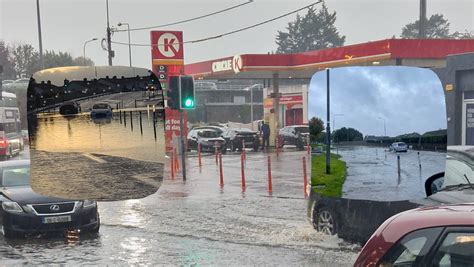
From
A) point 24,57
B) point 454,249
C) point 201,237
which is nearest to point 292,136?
point 201,237

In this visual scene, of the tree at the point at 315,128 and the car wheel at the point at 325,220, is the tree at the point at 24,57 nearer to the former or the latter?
the tree at the point at 315,128

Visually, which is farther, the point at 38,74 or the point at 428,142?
the point at 428,142

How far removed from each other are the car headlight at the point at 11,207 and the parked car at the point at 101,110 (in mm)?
3859

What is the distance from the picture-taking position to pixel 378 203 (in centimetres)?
563

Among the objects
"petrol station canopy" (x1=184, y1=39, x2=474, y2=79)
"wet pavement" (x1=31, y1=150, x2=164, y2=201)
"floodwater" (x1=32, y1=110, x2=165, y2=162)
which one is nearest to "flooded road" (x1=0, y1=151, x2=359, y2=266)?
"wet pavement" (x1=31, y1=150, x2=164, y2=201)

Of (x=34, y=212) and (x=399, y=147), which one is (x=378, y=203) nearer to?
(x=399, y=147)

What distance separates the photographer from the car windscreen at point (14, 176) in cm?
727

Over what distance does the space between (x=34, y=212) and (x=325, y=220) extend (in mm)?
4103

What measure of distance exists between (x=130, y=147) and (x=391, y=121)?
9.37ft

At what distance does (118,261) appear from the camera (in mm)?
6250

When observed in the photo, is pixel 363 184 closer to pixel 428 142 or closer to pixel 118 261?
pixel 428 142

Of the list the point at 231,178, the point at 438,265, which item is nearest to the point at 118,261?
the point at 438,265

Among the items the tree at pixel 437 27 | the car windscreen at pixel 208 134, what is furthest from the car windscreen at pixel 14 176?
the tree at pixel 437 27

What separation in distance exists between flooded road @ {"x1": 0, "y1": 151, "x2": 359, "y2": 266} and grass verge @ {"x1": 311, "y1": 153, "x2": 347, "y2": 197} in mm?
799
